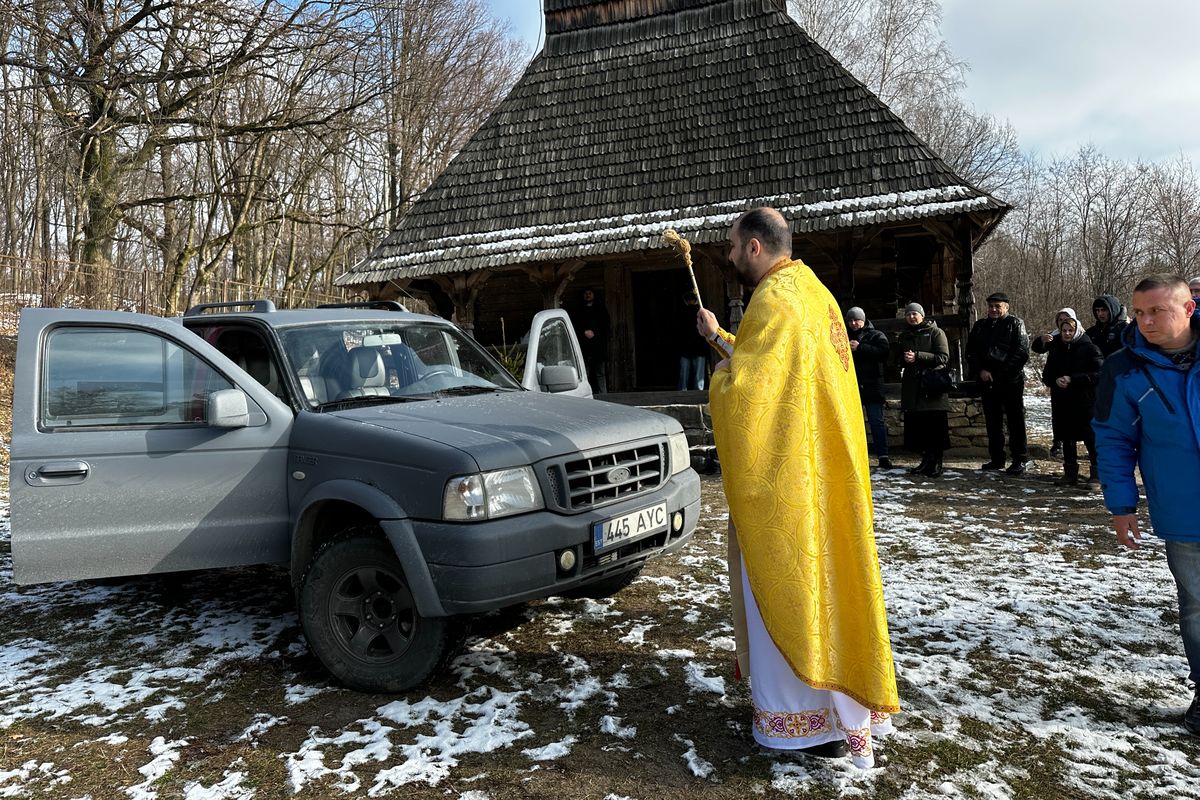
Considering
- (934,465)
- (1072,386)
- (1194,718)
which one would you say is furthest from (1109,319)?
(1194,718)

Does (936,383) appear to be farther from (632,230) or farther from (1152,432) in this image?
(1152,432)

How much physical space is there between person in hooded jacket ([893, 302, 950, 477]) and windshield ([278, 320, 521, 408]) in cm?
537

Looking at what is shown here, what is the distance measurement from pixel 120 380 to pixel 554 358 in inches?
113

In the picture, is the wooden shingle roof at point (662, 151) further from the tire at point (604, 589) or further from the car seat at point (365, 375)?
the car seat at point (365, 375)

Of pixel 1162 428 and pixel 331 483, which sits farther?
pixel 331 483

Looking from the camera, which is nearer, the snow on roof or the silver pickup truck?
the silver pickup truck

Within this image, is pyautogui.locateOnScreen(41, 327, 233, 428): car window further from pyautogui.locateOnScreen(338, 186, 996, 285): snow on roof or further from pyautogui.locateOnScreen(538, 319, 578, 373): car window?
pyautogui.locateOnScreen(338, 186, 996, 285): snow on roof

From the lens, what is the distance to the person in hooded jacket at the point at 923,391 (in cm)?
841

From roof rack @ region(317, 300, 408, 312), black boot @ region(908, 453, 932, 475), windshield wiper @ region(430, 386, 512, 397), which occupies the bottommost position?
black boot @ region(908, 453, 932, 475)

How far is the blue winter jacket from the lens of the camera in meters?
2.89

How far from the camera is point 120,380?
12.4ft

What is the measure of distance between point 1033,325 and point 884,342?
29240 millimetres

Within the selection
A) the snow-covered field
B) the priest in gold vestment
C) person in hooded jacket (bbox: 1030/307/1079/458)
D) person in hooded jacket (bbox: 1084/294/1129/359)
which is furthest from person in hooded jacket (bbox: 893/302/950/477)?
the priest in gold vestment

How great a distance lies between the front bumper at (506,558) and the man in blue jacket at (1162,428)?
6.85 ft
